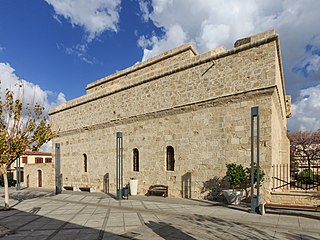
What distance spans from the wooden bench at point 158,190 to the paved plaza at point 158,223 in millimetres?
2556

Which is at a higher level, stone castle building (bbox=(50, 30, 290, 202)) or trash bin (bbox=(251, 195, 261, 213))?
stone castle building (bbox=(50, 30, 290, 202))

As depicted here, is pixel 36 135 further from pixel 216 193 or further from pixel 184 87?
pixel 216 193

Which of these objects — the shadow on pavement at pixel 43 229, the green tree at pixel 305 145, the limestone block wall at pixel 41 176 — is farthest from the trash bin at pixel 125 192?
the green tree at pixel 305 145

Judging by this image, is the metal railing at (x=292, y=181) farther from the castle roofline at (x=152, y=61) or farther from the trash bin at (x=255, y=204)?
the castle roofline at (x=152, y=61)

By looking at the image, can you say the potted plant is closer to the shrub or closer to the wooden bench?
the shrub

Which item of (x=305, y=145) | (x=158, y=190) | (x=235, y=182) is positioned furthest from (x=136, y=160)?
(x=305, y=145)

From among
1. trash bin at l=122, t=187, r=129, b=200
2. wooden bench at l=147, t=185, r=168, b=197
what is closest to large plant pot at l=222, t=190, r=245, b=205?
wooden bench at l=147, t=185, r=168, b=197

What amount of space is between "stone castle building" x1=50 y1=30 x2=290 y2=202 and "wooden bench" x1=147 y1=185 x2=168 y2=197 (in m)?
0.24

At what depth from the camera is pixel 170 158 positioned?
484 inches

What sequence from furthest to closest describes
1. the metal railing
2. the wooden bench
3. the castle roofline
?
1. the castle roofline
2. the wooden bench
3. the metal railing

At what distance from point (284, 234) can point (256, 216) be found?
1.72m

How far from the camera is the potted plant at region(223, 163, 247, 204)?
8.71 m

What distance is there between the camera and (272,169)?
360 inches

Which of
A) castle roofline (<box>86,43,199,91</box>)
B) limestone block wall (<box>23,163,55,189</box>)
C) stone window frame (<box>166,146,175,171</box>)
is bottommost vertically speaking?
limestone block wall (<box>23,163,55,189</box>)
